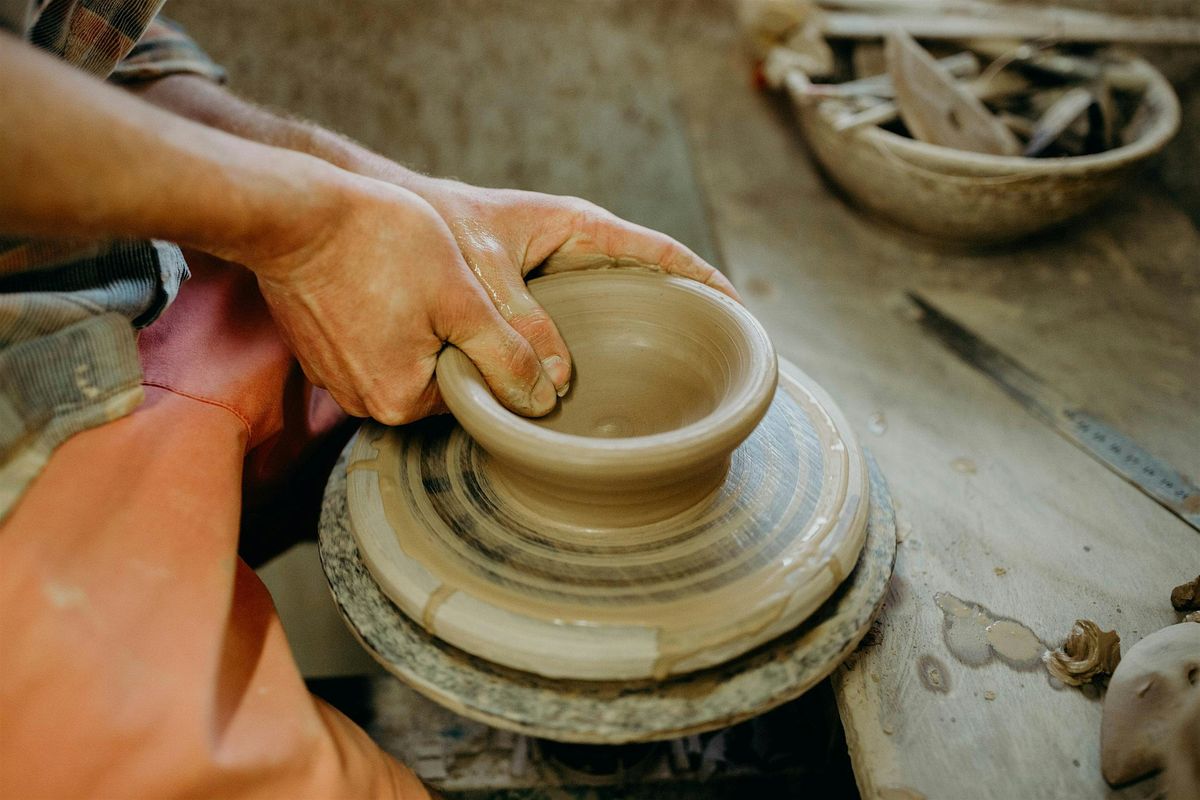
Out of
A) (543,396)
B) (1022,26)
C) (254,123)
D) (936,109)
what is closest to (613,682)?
(543,396)

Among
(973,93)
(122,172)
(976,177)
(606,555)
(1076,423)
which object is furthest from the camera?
(973,93)

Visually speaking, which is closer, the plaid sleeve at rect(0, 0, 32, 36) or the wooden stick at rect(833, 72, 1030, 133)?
the plaid sleeve at rect(0, 0, 32, 36)

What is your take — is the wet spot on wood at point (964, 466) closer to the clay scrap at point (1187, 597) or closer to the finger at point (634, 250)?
the clay scrap at point (1187, 597)

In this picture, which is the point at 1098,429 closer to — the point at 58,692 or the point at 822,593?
the point at 822,593

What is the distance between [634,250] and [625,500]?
458mm

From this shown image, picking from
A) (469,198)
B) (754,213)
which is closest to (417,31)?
(754,213)

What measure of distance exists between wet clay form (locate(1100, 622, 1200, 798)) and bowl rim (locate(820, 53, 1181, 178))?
1161mm

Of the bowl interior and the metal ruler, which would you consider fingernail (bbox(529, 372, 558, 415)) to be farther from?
the metal ruler

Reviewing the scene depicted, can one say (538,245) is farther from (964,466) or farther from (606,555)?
(964,466)

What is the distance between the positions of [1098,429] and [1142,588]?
45 cm

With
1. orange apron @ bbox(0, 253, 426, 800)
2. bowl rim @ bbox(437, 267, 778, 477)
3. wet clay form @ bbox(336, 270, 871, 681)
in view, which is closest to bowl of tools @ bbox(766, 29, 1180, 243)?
wet clay form @ bbox(336, 270, 871, 681)

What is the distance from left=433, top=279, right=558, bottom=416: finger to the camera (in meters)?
1.13

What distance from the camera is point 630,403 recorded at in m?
1.38

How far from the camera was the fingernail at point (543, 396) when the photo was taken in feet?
4.03
